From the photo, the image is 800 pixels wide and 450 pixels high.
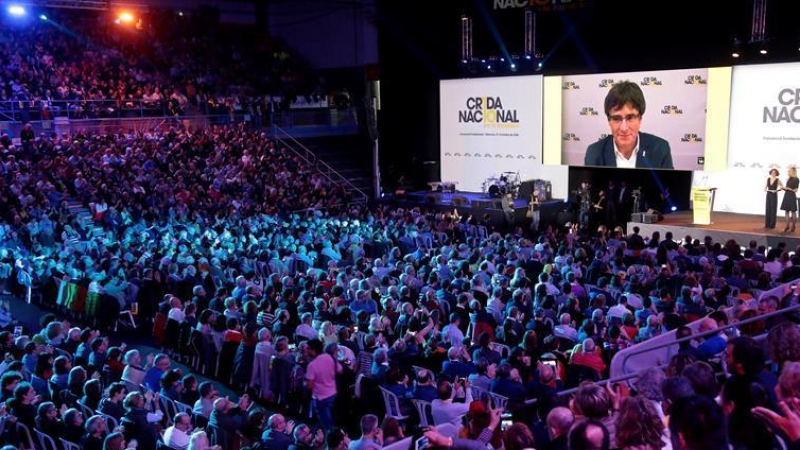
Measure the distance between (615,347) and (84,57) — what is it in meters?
21.4

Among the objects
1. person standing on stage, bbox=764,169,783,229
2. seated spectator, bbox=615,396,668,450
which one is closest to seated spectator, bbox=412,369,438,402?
seated spectator, bbox=615,396,668,450

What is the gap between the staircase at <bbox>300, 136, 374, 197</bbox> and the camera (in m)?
23.9

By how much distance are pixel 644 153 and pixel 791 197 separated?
4.13m

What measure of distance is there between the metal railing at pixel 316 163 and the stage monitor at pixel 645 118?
18.9 feet

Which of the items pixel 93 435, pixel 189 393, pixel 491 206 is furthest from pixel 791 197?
pixel 93 435

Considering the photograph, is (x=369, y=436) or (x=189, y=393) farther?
(x=189, y=393)

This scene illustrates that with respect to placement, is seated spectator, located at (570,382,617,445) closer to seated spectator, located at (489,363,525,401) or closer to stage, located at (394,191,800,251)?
seated spectator, located at (489,363,525,401)

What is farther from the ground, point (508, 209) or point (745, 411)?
point (745, 411)

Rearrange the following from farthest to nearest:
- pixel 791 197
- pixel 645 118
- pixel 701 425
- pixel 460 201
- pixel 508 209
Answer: pixel 460 201 < pixel 508 209 < pixel 645 118 < pixel 791 197 < pixel 701 425

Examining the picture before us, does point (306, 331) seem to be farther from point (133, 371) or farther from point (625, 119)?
point (625, 119)

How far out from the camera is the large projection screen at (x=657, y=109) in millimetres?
17375

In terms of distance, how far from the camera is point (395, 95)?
80.8 ft

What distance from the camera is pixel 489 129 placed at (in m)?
21.9

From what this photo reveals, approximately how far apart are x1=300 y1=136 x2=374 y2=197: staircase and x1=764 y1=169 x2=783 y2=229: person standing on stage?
1164cm
